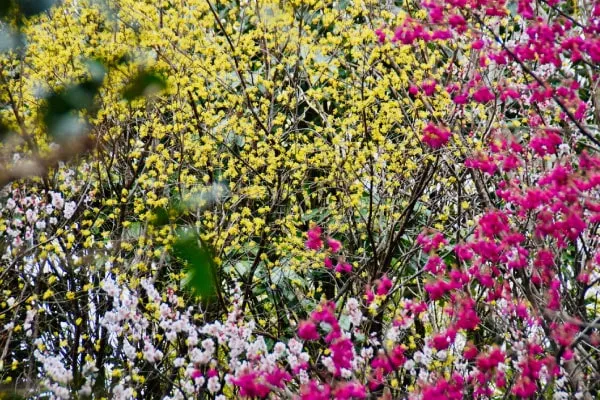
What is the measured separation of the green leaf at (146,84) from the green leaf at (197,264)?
0.76 ft

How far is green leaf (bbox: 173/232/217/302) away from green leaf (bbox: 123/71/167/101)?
0.76 feet

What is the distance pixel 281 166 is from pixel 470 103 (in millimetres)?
2306

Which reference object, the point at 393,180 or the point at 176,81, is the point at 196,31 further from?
the point at 393,180

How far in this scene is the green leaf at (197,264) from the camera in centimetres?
98

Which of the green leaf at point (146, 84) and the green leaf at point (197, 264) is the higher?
the green leaf at point (146, 84)

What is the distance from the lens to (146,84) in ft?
3.33

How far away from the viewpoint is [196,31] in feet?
23.0

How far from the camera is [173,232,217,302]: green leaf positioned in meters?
0.98

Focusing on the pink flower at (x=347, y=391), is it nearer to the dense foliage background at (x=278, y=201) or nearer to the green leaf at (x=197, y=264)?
the dense foliage background at (x=278, y=201)

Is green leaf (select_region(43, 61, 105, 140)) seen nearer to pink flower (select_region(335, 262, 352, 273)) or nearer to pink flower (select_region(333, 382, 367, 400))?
pink flower (select_region(333, 382, 367, 400))

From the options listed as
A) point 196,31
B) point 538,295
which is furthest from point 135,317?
point 538,295

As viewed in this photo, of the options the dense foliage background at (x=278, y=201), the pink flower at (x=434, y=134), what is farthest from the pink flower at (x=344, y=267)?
the pink flower at (x=434, y=134)

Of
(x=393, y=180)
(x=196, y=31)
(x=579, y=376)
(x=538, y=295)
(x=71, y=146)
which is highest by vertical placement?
(x=196, y=31)

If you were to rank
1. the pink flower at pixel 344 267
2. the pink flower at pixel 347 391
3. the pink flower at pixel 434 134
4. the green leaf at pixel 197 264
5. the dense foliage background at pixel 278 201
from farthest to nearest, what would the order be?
the dense foliage background at pixel 278 201, the pink flower at pixel 344 267, the pink flower at pixel 434 134, the pink flower at pixel 347 391, the green leaf at pixel 197 264
